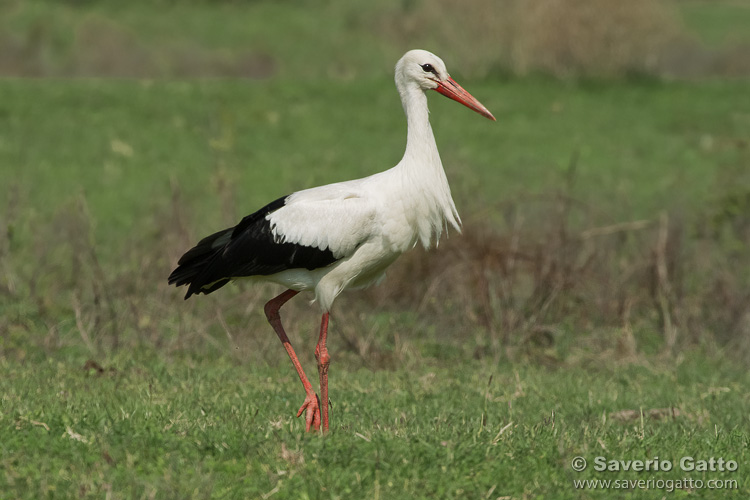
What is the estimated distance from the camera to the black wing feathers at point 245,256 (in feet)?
20.2

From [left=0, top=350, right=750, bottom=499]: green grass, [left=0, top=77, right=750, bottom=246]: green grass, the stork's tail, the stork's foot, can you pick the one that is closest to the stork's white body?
the stork's tail

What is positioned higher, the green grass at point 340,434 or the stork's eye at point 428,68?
the stork's eye at point 428,68

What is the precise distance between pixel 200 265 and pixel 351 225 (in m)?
1.15

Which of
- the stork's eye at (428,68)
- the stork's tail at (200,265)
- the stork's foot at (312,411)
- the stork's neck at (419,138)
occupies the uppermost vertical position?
the stork's eye at (428,68)

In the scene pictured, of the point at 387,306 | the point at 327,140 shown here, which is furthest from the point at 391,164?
the point at 387,306

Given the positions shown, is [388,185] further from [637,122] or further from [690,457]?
[637,122]

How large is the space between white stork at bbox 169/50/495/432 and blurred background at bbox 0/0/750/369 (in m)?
1.77

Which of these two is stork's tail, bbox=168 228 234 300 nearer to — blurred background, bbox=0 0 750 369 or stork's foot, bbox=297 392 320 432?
stork's foot, bbox=297 392 320 432

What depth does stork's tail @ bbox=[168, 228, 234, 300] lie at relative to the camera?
21.3 ft

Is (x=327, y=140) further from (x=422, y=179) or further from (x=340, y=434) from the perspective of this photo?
(x=340, y=434)

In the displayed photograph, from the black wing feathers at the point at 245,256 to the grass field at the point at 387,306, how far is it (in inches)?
28.9

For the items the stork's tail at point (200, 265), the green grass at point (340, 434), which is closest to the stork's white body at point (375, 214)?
the stork's tail at point (200, 265)

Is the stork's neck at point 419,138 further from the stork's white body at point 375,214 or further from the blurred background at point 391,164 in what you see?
the blurred background at point 391,164

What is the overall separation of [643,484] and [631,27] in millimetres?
19380
